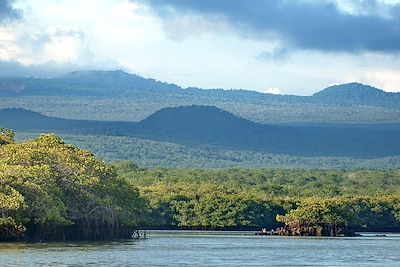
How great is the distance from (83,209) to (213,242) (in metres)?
12.0

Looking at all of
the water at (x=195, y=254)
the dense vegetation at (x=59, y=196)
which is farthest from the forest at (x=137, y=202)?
the water at (x=195, y=254)

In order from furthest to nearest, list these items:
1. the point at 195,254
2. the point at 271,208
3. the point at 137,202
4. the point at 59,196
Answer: the point at 271,208
the point at 137,202
the point at 59,196
the point at 195,254

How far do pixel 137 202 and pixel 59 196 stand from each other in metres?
13.6

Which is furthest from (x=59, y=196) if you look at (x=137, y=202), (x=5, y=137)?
(x=5, y=137)

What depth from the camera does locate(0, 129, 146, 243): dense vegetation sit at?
74.0 m

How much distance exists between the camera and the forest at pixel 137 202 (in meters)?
75.4

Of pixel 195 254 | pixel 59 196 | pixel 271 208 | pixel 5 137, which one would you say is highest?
pixel 5 137

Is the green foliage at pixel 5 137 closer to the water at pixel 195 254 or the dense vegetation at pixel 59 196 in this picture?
the dense vegetation at pixel 59 196

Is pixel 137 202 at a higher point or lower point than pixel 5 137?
lower

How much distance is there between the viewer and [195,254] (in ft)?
230

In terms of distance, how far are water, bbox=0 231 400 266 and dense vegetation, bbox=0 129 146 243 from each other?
1777mm

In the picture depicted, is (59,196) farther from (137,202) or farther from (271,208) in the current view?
(271,208)

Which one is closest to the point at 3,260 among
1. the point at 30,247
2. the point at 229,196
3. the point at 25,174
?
the point at 30,247

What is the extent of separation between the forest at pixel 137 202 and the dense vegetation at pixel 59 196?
0.19ft
